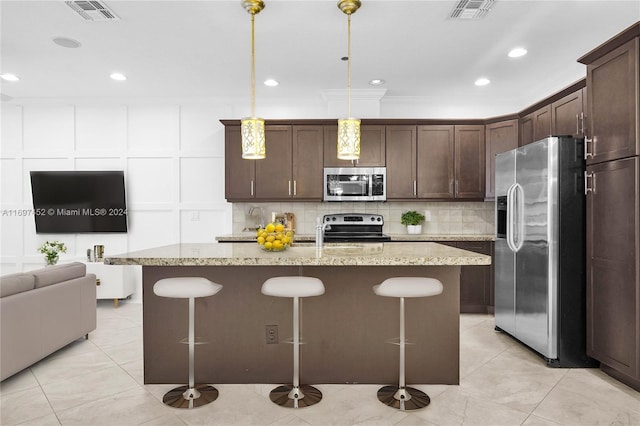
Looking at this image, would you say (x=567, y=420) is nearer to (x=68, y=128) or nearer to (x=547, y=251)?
(x=547, y=251)

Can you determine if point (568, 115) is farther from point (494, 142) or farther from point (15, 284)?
point (15, 284)

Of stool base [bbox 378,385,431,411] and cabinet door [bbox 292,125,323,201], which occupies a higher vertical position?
cabinet door [bbox 292,125,323,201]

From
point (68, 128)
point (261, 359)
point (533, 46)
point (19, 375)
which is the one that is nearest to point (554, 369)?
point (261, 359)

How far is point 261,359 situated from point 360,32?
9.06 feet

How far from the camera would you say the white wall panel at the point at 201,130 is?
548 centimetres

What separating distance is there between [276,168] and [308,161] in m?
0.41

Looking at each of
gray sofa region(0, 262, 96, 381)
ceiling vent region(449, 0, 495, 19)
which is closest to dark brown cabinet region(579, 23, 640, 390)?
ceiling vent region(449, 0, 495, 19)

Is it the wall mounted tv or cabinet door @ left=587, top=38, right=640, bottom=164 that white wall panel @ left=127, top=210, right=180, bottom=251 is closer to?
the wall mounted tv

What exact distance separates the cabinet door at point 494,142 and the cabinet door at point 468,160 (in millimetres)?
70

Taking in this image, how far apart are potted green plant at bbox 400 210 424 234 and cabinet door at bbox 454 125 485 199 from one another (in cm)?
56

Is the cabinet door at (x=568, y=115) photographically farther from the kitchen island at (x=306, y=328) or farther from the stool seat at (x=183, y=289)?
the stool seat at (x=183, y=289)


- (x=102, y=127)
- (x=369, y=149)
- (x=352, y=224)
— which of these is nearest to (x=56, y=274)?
(x=102, y=127)

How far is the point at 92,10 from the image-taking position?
10.0ft

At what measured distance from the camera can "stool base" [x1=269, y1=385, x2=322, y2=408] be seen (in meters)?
2.54
